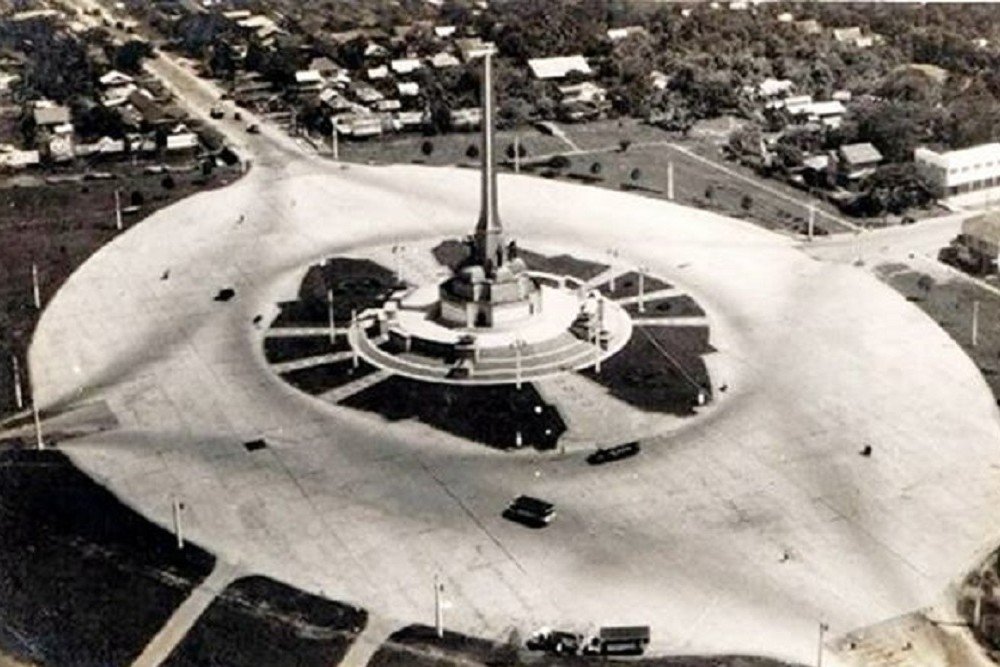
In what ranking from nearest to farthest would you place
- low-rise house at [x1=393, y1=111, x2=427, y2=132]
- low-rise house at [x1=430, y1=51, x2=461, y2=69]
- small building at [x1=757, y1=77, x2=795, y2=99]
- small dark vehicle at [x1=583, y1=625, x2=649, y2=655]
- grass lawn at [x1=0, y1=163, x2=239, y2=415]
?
small dark vehicle at [x1=583, y1=625, x2=649, y2=655] < grass lawn at [x1=0, y1=163, x2=239, y2=415] < low-rise house at [x1=393, y1=111, x2=427, y2=132] < small building at [x1=757, y1=77, x2=795, y2=99] < low-rise house at [x1=430, y1=51, x2=461, y2=69]

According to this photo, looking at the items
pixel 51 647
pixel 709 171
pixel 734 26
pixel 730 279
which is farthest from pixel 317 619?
pixel 734 26

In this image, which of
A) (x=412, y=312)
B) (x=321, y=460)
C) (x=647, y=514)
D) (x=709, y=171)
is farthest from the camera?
(x=709, y=171)

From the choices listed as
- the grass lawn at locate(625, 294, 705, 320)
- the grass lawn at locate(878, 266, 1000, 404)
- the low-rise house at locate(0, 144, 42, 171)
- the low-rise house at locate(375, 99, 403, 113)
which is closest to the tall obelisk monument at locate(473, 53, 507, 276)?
the grass lawn at locate(625, 294, 705, 320)

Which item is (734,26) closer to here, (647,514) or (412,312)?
(412,312)

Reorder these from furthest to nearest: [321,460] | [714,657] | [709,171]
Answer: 1. [709,171]
2. [321,460]
3. [714,657]

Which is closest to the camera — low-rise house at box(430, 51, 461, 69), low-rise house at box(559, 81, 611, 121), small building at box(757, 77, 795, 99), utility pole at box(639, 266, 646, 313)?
utility pole at box(639, 266, 646, 313)

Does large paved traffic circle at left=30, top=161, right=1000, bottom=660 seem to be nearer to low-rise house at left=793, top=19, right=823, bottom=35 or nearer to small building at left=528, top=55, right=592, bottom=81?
small building at left=528, top=55, right=592, bottom=81
